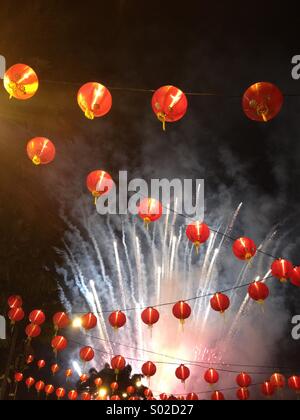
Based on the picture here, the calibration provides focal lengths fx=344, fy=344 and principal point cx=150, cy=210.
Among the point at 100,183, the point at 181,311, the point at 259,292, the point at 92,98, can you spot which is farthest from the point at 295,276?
the point at 92,98

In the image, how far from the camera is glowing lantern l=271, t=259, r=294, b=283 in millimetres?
8305

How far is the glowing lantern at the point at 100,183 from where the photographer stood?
715 centimetres

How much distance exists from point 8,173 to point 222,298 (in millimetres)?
7209

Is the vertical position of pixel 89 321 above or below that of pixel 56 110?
below

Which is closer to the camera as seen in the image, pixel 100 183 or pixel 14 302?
pixel 100 183

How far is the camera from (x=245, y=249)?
8.26 m

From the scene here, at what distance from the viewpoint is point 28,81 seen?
225 inches

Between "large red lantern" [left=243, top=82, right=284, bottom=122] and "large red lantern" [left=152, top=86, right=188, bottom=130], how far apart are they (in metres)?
1.06

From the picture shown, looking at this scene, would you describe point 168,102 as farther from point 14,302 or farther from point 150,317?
point 14,302

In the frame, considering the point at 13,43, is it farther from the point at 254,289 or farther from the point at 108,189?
the point at 254,289

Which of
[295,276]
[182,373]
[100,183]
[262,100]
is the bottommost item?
[182,373]

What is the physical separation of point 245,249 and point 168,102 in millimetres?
4231

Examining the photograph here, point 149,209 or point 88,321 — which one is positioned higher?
point 149,209
